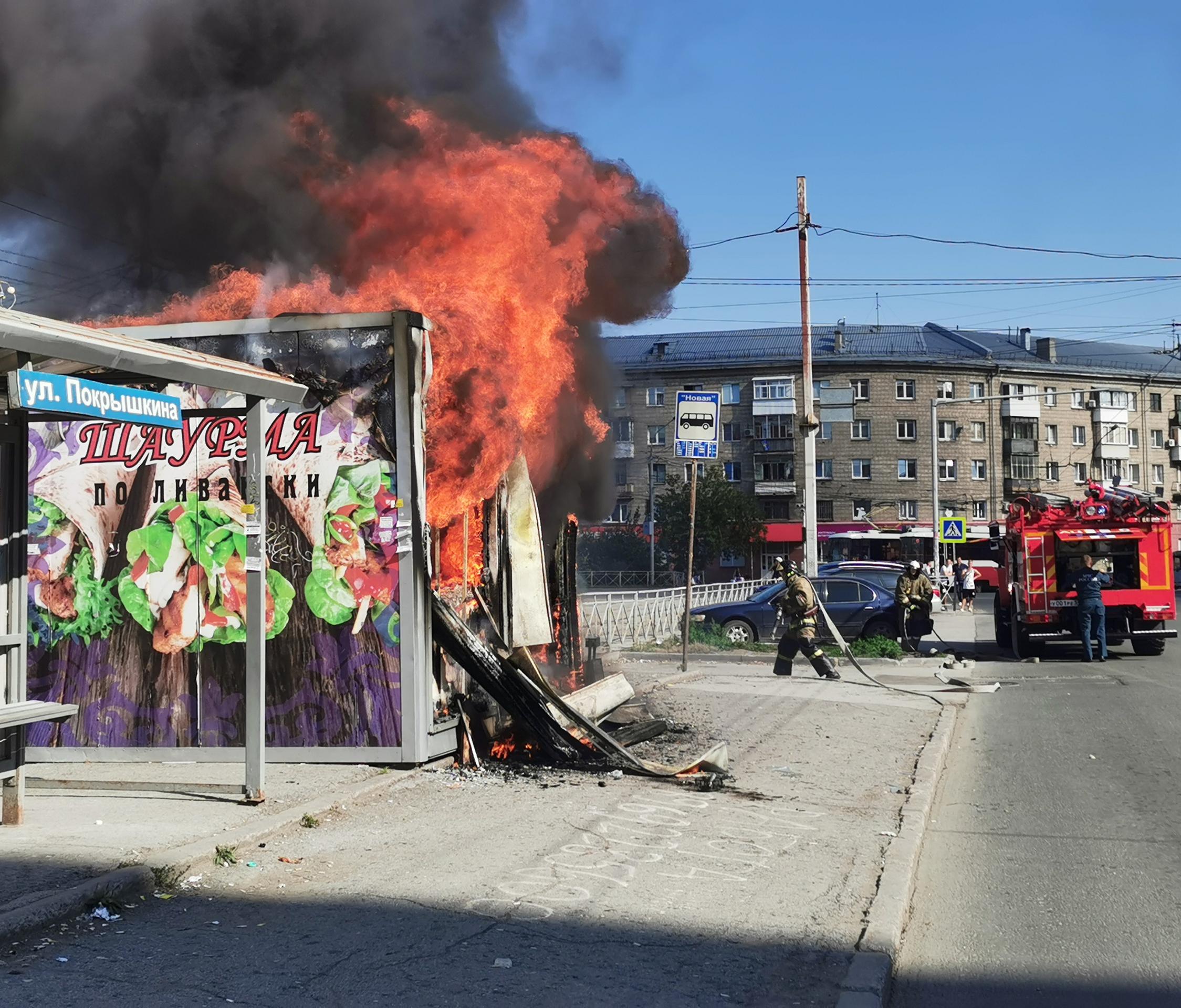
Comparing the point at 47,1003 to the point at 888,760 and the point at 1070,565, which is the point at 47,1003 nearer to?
the point at 888,760

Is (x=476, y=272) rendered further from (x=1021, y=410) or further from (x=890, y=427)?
(x=1021, y=410)

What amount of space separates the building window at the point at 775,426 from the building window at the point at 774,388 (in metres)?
1.03

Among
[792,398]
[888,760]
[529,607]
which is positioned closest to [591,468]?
[529,607]

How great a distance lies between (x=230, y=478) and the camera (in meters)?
8.36

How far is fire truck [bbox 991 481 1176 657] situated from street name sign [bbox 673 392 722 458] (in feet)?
25.3

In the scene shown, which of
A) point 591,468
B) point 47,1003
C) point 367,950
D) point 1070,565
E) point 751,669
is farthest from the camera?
point 1070,565

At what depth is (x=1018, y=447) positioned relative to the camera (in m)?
70.8

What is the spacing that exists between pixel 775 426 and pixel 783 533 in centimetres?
620

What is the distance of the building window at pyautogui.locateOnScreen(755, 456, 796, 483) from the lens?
69.8 meters

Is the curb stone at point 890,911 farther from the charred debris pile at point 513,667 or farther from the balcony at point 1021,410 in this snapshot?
the balcony at point 1021,410

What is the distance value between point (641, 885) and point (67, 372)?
4.47 m

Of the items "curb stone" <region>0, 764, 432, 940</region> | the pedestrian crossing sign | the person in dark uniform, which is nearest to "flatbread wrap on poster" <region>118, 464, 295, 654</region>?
"curb stone" <region>0, 764, 432, 940</region>

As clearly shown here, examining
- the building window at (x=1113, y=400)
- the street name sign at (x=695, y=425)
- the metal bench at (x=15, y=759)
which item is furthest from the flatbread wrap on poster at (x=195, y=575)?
the building window at (x=1113, y=400)

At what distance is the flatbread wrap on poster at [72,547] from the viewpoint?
845cm
